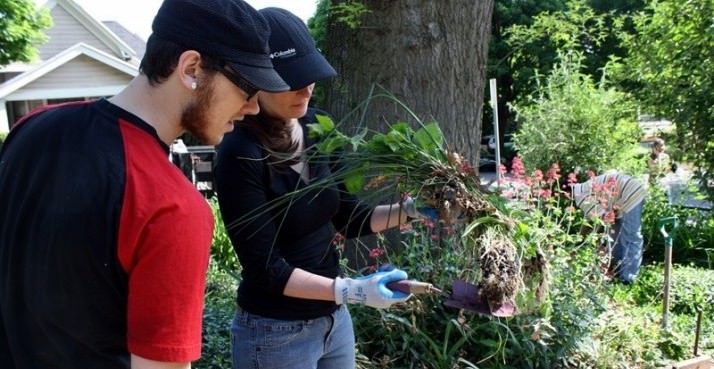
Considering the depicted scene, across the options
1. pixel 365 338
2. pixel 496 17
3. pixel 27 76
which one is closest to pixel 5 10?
pixel 27 76

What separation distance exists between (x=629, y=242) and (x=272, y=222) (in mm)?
5772

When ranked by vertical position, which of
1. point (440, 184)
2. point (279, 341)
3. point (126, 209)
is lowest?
point (279, 341)

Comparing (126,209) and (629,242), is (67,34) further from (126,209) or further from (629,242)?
(126,209)

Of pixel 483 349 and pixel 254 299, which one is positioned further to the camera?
pixel 483 349

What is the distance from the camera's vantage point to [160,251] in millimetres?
1118

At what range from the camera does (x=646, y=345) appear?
165 inches

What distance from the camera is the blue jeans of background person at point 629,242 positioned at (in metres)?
6.58

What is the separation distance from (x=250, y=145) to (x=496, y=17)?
73.0 ft

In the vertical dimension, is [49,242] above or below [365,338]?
above

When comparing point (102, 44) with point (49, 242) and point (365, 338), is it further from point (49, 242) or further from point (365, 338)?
point (49, 242)

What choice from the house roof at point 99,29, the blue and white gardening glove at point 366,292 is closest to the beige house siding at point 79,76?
the house roof at point 99,29

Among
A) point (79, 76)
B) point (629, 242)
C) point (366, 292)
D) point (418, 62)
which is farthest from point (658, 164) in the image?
point (79, 76)

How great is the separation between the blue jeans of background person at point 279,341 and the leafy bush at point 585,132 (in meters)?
7.59

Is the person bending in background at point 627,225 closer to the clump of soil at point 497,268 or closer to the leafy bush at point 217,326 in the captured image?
the leafy bush at point 217,326
